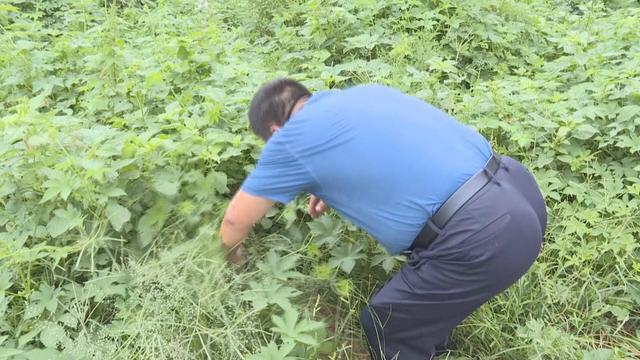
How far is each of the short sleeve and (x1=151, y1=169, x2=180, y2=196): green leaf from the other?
60 centimetres

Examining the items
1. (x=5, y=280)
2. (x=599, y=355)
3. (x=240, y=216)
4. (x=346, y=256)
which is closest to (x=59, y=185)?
(x=5, y=280)

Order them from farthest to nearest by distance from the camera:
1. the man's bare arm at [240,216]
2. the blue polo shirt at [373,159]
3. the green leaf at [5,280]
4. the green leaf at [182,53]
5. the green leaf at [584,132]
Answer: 1. the green leaf at [182,53]
2. the green leaf at [584,132]
3. the green leaf at [5,280]
4. the man's bare arm at [240,216]
5. the blue polo shirt at [373,159]

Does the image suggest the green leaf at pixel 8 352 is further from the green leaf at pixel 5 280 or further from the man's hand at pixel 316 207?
the man's hand at pixel 316 207

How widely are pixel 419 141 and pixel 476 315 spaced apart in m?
1.08

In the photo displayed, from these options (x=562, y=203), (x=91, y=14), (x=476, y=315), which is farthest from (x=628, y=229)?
(x=91, y=14)

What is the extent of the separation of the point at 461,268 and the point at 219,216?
1172 mm

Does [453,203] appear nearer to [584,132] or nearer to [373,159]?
[373,159]

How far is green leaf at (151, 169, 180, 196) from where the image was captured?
98.1 inches

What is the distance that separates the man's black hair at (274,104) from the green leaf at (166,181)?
1.77 feet

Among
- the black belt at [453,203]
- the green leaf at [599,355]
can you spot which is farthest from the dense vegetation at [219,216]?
the black belt at [453,203]

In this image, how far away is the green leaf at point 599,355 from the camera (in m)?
2.32

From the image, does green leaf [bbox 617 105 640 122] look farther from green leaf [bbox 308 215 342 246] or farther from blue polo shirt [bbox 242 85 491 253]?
green leaf [bbox 308 215 342 246]

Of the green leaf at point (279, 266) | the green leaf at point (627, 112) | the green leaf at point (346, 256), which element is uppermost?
the green leaf at point (627, 112)

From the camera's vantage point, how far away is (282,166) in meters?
1.99
